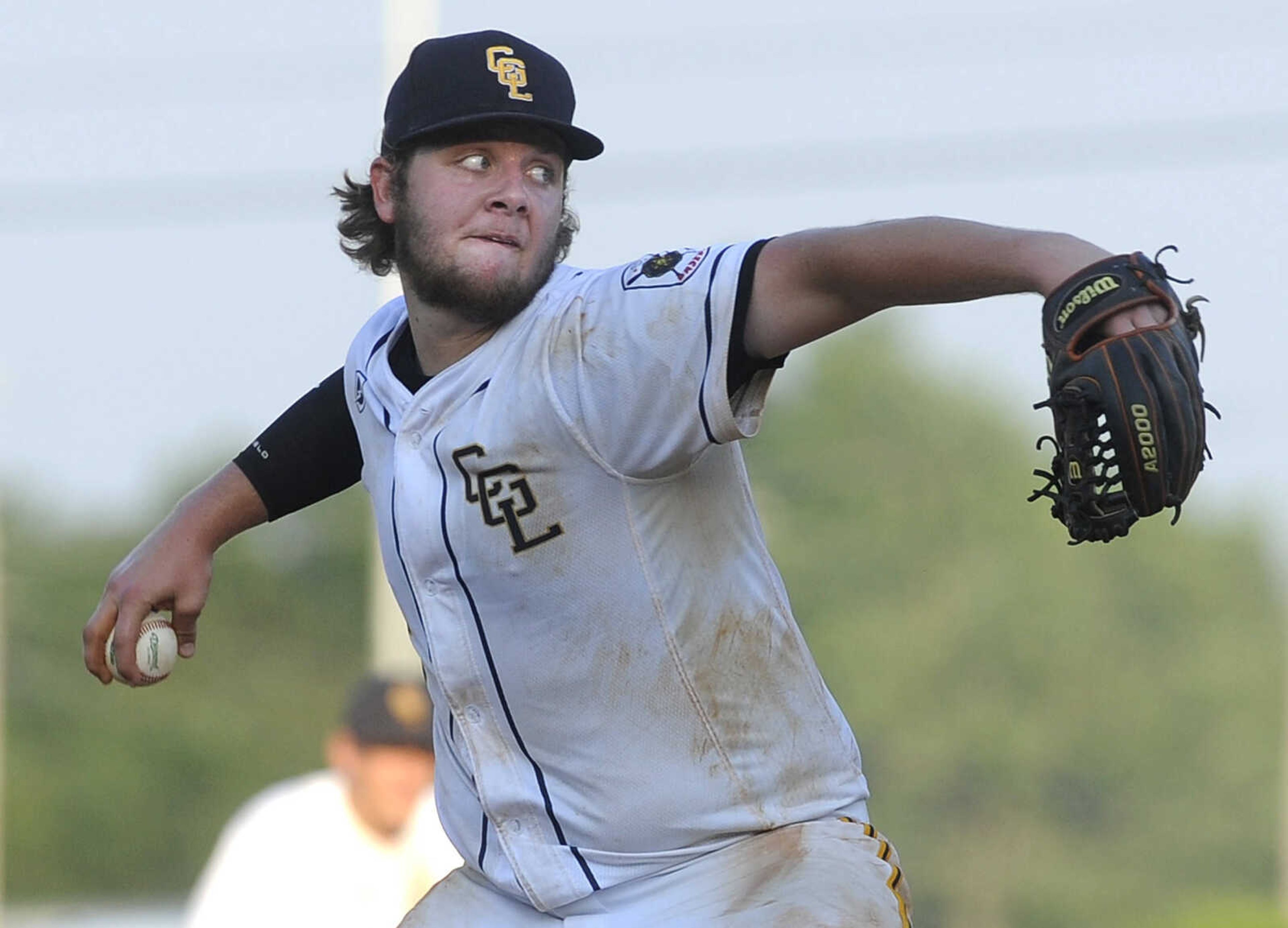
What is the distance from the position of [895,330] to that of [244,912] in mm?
55519

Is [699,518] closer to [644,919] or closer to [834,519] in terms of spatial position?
[644,919]

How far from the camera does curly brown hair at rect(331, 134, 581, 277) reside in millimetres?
4727

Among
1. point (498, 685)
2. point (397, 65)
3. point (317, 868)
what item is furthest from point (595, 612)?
point (397, 65)

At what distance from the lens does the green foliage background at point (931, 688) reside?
168 feet

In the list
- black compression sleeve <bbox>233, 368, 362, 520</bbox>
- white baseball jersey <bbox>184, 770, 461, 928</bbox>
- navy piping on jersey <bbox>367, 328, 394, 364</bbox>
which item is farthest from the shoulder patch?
white baseball jersey <bbox>184, 770, 461, 928</bbox>

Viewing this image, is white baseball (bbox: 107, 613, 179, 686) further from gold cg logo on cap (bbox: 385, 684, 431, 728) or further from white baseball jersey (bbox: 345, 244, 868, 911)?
gold cg logo on cap (bbox: 385, 684, 431, 728)

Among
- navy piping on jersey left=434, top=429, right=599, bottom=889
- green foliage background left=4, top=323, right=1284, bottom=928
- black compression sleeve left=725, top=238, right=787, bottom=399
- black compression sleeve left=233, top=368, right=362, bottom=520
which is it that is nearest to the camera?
black compression sleeve left=725, top=238, right=787, bottom=399

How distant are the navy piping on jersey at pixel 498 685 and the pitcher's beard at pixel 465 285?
0.28 meters

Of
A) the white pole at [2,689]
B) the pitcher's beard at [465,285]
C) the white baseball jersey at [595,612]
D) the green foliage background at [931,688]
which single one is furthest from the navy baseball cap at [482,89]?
the green foliage background at [931,688]

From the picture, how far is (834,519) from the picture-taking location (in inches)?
2267

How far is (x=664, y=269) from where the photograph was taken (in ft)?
13.5

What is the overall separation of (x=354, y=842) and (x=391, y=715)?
536 mm

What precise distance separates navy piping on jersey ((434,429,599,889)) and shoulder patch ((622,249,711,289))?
0.54 m

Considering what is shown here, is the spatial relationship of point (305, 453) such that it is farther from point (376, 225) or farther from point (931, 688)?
point (931, 688)
